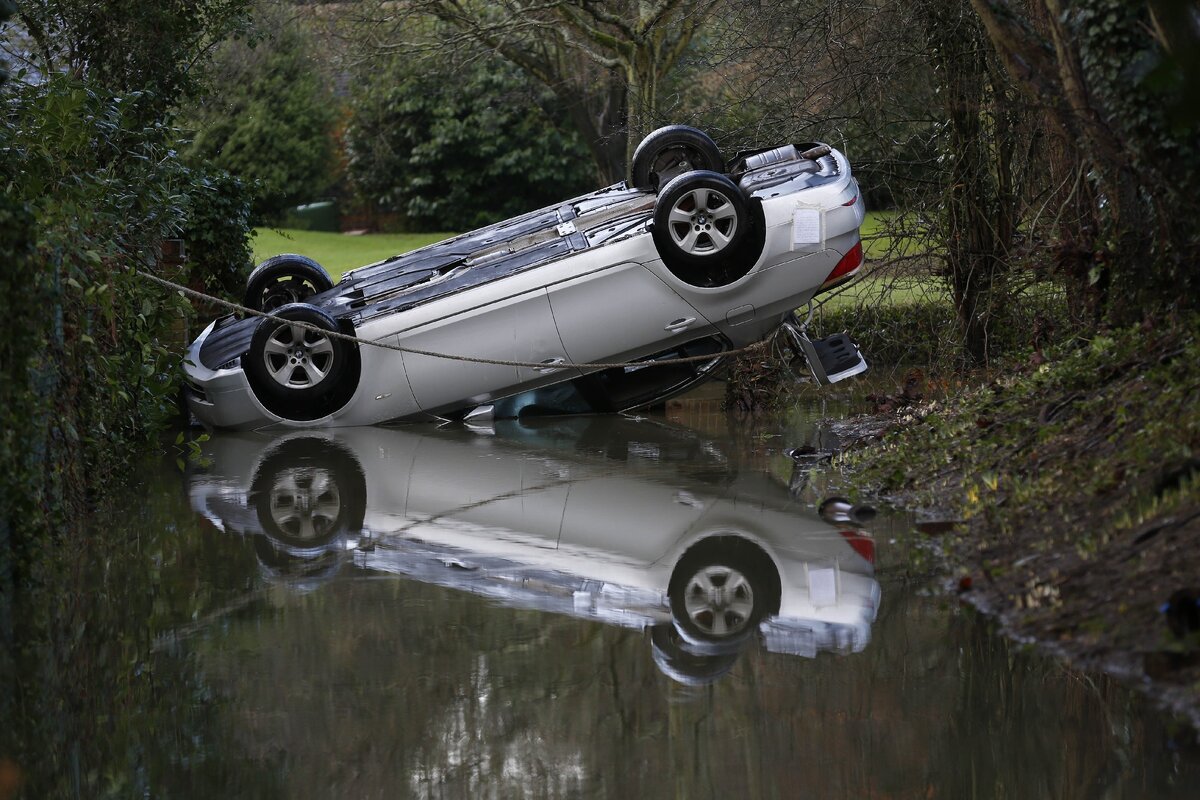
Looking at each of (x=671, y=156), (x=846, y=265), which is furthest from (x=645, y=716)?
(x=671, y=156)

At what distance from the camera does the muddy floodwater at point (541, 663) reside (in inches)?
167

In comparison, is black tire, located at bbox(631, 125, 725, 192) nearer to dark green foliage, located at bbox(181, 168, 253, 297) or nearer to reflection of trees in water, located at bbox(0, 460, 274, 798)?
dark green foliage, located at bbox(181, 168, 253, 297)

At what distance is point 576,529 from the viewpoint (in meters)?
7.70

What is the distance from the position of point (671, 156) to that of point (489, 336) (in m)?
3.03

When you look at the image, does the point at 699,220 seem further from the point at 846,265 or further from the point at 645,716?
the point at 645,716

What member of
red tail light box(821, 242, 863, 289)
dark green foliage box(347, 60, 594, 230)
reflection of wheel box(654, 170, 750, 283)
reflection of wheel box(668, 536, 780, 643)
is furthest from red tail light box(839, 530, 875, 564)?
dark green foliage box(347, 60, 594, 230)

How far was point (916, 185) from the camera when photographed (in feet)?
41.7

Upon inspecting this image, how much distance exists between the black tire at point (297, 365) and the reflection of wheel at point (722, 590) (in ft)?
16.5

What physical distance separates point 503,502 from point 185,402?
4.77 metres

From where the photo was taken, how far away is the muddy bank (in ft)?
15.8

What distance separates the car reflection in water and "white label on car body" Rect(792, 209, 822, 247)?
175cm

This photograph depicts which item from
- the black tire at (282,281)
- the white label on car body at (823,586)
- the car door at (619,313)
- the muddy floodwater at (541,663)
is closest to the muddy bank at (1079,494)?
the muddy floodwater at (541,663)

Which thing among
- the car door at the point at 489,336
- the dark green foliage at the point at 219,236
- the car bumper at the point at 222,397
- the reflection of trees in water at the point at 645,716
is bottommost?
the reflection of trees in water at the point at 645,716

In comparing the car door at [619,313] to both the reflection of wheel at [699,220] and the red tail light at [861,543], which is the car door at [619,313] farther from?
the red tail light at [861,543]
